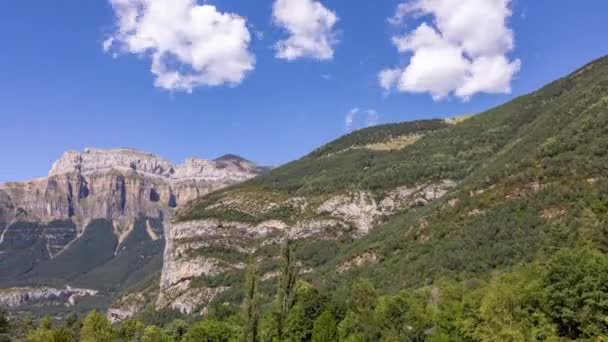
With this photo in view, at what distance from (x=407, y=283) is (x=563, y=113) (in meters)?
86.0

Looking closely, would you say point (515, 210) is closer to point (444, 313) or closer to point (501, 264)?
point (501, 264)

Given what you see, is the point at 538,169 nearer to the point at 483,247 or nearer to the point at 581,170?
the point at 581,170

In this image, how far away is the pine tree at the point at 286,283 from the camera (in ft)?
221

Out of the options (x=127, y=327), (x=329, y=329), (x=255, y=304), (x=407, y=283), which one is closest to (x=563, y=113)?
(x=407, y=283)

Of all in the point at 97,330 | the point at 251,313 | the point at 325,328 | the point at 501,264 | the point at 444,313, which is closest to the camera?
the point at 251,313

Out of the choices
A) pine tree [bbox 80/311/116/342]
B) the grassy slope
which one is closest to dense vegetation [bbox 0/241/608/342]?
pine tree [bbox 80/311/116/342]

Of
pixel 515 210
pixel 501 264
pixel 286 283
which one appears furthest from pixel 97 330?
pixel 515 210

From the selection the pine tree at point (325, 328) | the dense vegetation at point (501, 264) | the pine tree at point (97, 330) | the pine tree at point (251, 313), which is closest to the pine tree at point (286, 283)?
the dense vegetation at point (501, 264)

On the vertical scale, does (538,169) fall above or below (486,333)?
above

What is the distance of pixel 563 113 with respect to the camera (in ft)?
636

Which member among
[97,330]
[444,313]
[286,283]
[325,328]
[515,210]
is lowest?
[325,328]

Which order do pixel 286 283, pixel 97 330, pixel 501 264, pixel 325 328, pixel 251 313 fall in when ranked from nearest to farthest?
pixel 251 313 → pixel 286 283 → pixel 325 328 → pixel 97 330 → pixel 501 264

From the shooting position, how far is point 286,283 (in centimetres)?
6794

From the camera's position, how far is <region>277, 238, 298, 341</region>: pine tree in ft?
221
